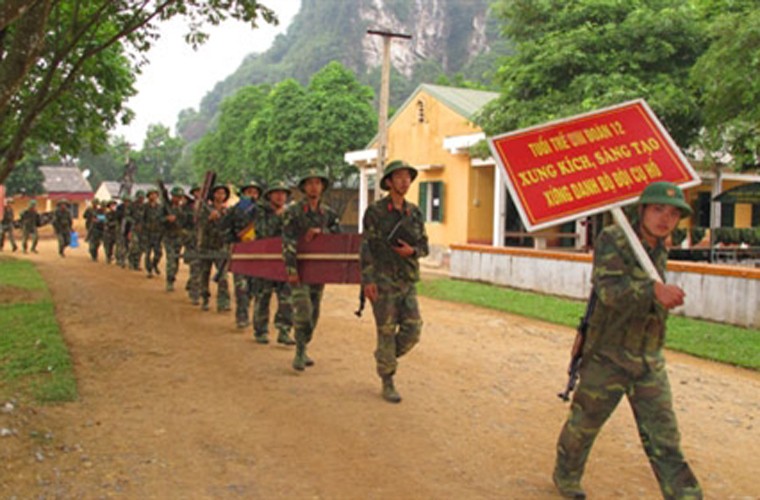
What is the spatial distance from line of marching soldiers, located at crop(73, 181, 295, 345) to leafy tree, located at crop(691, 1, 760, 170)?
717cm

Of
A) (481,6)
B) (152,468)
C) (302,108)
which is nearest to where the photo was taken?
(152,468)

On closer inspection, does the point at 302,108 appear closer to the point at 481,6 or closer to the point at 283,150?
the point at 283,150

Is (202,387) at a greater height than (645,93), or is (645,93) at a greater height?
(645,93)

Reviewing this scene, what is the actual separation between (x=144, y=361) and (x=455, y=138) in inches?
622

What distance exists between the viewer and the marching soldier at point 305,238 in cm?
754

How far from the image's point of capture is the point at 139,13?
12383 mm

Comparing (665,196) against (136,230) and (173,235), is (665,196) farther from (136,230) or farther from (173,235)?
(136,230)

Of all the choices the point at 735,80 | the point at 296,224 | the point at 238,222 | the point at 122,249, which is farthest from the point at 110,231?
the point at 735,80

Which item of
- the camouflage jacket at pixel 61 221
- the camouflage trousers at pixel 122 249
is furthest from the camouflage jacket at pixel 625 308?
the camouflage jacket at pixel 61 221

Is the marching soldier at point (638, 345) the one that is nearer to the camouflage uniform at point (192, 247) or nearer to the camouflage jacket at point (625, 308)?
the camouflage jacket at point (625, 308)

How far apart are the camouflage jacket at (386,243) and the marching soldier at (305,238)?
1245 mm

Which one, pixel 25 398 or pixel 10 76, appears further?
pixel 10 76

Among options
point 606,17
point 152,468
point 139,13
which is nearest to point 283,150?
point 606,17

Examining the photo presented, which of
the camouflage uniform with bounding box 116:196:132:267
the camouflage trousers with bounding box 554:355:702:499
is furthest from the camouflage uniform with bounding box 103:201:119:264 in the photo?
the camouflage trousers with bounding box 554:355:702:499
